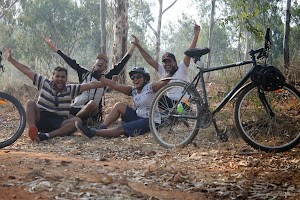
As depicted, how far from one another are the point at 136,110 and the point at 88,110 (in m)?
0.83

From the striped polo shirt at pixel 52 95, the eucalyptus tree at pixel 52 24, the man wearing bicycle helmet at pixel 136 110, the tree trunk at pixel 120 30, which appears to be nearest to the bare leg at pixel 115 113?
the man wearing bicycle helmet at pixel 136 110

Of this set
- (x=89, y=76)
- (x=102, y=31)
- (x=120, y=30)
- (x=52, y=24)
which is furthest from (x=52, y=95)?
(x=52, y=24)

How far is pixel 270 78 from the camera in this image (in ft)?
11.7

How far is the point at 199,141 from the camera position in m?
4.57

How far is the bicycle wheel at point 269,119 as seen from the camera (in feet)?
12.0

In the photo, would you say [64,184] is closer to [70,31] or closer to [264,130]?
[264,130]

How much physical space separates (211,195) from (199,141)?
84.3 inches

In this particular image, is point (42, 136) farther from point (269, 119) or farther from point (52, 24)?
point (52, 24)

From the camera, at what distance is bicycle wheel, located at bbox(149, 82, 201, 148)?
4082 millimetres

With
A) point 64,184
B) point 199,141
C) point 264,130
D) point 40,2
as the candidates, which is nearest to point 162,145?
point 199,141

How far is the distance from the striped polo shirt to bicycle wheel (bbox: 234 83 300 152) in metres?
2.47

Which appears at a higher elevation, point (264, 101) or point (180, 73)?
point (180, 73)

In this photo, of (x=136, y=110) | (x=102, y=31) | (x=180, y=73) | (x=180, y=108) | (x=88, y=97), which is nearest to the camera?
(x=180, y=108)

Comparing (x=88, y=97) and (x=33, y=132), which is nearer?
(x=33, y=132)
